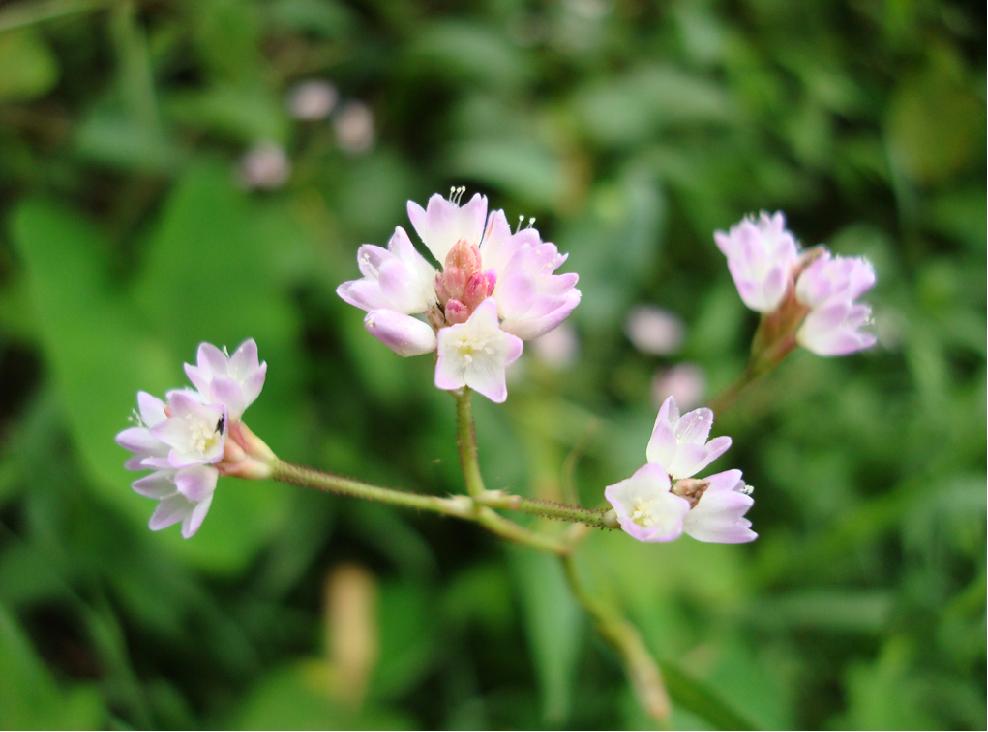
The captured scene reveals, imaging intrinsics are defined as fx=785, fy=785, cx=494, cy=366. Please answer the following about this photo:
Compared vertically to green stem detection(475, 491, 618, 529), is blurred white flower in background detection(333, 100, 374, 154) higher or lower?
higher

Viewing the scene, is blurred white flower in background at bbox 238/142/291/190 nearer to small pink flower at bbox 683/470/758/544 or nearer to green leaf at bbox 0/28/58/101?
green leaf at bbox 0/28/58/101

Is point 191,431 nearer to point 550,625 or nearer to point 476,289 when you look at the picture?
point 476,289

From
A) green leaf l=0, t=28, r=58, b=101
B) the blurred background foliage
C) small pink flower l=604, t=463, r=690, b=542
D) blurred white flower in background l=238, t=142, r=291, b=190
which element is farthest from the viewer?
blurred white flower in background l=238, t=142, r=291, b=190

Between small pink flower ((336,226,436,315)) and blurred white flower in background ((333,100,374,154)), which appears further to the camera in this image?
blurred white flower in background ((333,100,374,154))

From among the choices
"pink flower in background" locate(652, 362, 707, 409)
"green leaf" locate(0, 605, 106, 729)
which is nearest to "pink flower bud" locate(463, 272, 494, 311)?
"green leaf" locate(0, 605, 106, 729)

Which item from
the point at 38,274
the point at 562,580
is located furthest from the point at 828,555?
the point at 38,274

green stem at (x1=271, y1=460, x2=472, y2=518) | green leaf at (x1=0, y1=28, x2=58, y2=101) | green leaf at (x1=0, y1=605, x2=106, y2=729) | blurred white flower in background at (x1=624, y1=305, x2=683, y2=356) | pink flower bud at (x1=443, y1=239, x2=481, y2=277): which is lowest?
green leaf at (x1=0, y1=605, x2=106, y2=729)

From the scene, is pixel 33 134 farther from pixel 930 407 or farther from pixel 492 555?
pixel 930 407
